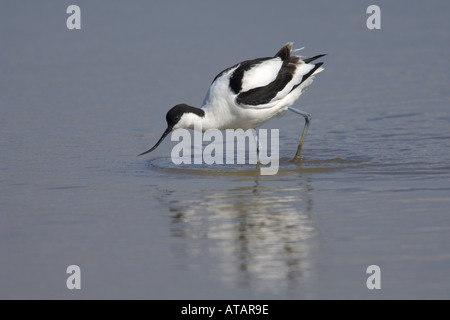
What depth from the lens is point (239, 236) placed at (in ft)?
17.5

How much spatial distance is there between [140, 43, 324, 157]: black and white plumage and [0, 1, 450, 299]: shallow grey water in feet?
1.54

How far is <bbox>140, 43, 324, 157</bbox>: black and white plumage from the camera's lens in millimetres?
7719

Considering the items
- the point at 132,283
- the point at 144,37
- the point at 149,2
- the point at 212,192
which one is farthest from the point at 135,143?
the point at 149,2

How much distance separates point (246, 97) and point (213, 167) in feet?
2.38

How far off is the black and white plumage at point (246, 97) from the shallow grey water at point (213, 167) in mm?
469

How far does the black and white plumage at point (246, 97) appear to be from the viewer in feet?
25.3

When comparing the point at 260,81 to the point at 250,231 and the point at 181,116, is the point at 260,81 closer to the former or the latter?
the point at 181,116

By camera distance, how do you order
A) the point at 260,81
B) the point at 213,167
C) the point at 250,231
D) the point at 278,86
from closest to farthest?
the point at 250,231 → the point at 213,167 → the point at 260,81 → the point at 278,86

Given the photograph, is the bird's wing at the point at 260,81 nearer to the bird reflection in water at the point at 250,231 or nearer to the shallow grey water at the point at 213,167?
the shallow grey water at the point at 213,167

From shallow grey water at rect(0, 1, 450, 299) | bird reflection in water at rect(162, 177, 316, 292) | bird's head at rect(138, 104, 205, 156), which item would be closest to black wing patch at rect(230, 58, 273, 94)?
bird's head at rect(138, 104, 205, 156)

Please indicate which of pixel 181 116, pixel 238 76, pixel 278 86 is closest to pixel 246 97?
pixel 238 76

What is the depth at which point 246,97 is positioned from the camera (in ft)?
25.2
